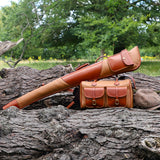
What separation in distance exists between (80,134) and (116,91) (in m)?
0.69

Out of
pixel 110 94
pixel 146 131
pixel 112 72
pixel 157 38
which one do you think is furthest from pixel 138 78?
pixel 157 38

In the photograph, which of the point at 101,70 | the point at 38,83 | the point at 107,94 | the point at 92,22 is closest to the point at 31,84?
the point at 38,83

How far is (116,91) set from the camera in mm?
2572

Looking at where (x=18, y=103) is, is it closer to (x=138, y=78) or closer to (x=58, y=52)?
(x=138, y=78)

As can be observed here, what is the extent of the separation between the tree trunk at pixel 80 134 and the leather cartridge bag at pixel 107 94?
101 millimetres

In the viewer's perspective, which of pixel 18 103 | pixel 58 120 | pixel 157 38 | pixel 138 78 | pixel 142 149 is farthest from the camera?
pixel 157 38

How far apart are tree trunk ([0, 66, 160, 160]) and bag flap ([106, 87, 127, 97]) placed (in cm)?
18

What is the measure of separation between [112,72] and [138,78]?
2.84ft

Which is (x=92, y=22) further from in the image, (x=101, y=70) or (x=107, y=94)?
(x=107, y=94)

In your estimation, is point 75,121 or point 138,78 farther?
point 138,78

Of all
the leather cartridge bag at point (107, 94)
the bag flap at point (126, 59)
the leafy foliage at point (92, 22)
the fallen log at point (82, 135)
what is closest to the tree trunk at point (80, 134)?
the fallen log at point (82, 135)

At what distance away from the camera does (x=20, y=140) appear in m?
2.33

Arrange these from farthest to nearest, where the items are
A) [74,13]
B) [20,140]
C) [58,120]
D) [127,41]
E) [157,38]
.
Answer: [74,13]
[157,38]
[127,41]
[58,120]
[20,140]

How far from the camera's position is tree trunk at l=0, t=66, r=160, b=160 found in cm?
213
